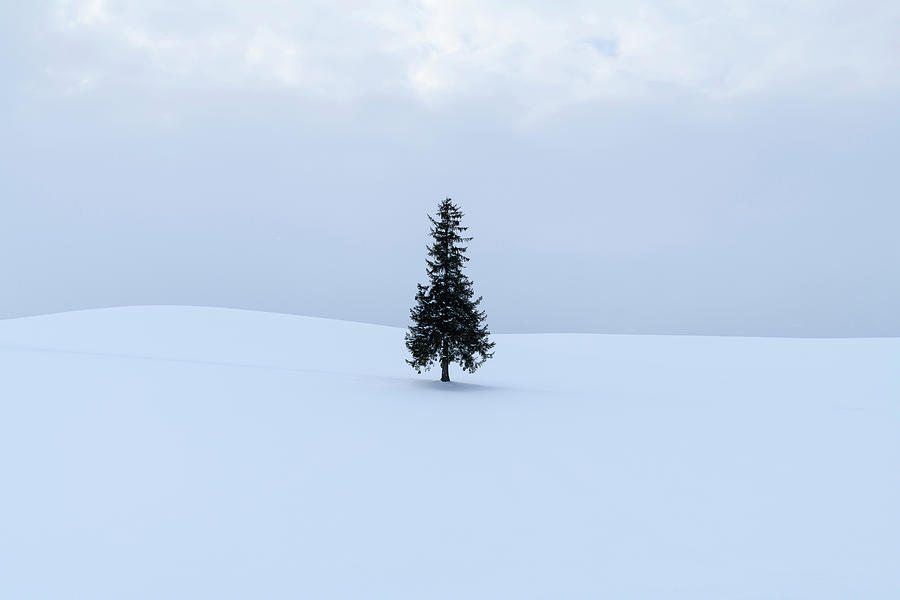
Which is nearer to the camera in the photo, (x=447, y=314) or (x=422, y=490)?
(x=422, y=490)

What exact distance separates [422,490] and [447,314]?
51.9 ft

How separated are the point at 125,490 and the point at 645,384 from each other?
27336 millimetres

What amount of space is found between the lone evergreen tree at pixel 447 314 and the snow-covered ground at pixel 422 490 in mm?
2107

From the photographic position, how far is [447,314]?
2694 cm

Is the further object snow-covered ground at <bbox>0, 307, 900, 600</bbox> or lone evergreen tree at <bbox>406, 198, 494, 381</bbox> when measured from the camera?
lone evergreen tree at <bbox>406, 198, 494, 381</bbox>

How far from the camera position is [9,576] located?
7.80 meters

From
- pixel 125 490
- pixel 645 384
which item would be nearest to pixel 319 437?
pixel 125 490

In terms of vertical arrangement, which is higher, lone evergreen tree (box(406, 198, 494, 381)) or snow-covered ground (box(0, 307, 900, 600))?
lone evergreen tree (box(406, 198, 494, 381))

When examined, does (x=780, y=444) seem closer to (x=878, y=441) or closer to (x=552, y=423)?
(x=878, y=441)

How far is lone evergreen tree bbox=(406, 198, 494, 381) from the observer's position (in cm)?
2680

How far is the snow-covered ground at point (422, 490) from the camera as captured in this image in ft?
26.3

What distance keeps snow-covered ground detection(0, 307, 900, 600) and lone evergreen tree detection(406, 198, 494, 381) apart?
2.11 m

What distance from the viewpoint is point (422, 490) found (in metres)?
11.5

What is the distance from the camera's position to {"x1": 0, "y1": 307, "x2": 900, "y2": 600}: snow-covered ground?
8.01 meters
